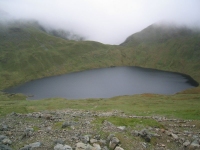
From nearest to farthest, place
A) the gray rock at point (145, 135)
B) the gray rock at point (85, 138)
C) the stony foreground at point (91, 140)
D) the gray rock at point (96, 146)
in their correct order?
1. the gray rock at point (96, 146)
2. the stony foreground at point (91, 140)
3. the gray rock at point (85, 138)
4. the gray rock at point (145, 135)

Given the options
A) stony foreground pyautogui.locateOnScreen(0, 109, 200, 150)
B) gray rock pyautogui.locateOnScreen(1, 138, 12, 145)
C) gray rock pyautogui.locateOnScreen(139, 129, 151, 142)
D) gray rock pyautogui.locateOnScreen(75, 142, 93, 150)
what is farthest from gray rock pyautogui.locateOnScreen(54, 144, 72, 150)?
gray rock pyautogui.locateOnScreen(139, 129, 151, 142)

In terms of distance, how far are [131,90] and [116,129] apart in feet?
365

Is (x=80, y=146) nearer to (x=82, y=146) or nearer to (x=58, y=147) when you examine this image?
(x=82, y=146)

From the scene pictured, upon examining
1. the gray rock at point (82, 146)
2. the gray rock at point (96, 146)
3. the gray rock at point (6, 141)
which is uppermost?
the gray rock at point (6, 141)

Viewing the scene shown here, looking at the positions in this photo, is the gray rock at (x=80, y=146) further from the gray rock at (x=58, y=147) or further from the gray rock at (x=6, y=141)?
the gray rock at (x=6, y=141)

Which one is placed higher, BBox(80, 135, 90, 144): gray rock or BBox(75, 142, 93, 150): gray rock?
BBox(80, 135, 90, 144): gray rock

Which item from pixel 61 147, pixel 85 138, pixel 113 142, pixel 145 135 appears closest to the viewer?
pixel 61 147

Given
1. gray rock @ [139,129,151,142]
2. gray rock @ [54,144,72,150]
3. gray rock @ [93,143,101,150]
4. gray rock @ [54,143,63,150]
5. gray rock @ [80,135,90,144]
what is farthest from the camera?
gray rock @ [139,129,151,142]

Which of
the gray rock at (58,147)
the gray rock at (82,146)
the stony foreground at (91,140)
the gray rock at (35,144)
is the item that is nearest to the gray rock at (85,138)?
the stony foreground at (91,140)

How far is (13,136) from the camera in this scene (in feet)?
62.3

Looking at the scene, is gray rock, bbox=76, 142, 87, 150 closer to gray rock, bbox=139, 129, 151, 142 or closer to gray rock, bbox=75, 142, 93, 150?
gray rock, bbox=75, 142, 93, 150

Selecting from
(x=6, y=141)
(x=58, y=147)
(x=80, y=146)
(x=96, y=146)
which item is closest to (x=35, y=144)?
(x=58, y=147)

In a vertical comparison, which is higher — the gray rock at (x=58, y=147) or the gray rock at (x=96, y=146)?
the gray rock at (x=58, y=147)

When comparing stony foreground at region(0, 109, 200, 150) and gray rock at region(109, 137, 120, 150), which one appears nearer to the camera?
stony foreground at region(0, 109, 200, 150)
